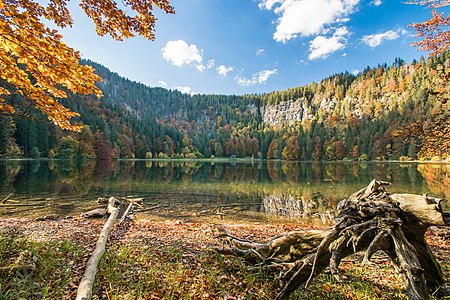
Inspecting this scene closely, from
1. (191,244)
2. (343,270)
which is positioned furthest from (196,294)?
(343,270)

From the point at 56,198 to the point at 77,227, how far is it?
33.5ft

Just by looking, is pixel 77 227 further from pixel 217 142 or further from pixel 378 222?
pixel 217 142

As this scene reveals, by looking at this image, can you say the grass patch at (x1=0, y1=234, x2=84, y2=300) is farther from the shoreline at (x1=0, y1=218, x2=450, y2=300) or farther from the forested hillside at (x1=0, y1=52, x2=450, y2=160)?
the forested hillside at (x1=0, y1=52, x2=450, y2=160)

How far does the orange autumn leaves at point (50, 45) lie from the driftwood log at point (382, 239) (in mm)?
5009

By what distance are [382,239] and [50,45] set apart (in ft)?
19.7

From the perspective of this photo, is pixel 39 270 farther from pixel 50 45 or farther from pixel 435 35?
pixel 435 35

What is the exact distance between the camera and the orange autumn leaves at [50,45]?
3.66m

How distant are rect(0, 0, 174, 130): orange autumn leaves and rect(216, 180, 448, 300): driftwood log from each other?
197 inches

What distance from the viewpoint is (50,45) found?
12.8 ft

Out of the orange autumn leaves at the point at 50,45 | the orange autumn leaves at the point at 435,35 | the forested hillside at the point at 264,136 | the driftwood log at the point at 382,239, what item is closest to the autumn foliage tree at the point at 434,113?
the orange autumn leaves at the point at 435,35

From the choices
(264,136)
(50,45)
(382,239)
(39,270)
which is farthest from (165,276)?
(264,136)

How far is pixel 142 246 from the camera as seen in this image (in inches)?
251

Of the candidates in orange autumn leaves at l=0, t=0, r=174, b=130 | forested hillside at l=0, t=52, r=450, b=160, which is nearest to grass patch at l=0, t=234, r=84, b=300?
orange autumn leaves at l=0, t=0, r=174, b=130

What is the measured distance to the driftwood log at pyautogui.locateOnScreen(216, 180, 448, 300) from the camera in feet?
10.3
